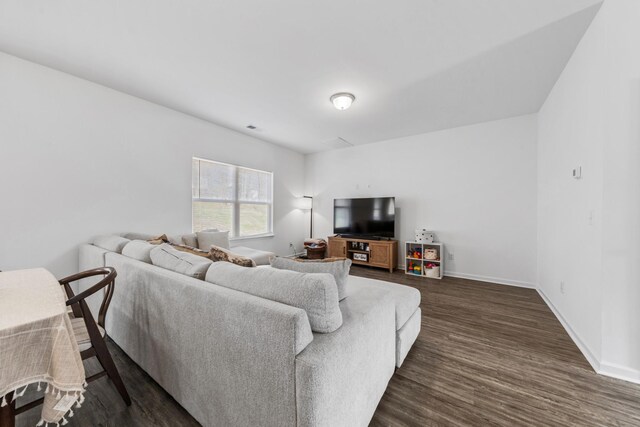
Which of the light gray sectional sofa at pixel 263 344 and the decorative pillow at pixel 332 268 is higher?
the decorative pillow at pixel 332 268

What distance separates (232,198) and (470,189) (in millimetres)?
4285

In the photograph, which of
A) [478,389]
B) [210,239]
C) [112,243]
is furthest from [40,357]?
[210,239]

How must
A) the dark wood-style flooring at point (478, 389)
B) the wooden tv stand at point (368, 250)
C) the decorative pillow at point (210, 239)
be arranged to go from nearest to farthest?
the dark wood-style flooring at point (478, 389) < the decorative pillow at point (210, 239) < the wooden tv stand at point (368, 250)

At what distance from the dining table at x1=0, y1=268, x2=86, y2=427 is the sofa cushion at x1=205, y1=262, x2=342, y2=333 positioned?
621 millimetres

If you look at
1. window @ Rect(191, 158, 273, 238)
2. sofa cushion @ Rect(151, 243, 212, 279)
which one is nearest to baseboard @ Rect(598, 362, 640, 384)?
sofa cushion @ Rect(151, 243, 212, 279)

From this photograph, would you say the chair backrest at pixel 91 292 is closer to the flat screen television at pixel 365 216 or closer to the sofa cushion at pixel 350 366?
the sofa cushion at pixel 350 366

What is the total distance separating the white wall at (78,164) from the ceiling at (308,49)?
0.24 metres

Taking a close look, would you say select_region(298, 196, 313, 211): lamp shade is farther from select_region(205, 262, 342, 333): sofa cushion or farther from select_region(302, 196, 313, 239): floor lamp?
select_region(205, 262, 342, 333): sofa cushion

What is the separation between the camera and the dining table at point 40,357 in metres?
0.86

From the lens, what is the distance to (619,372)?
5.65 feet

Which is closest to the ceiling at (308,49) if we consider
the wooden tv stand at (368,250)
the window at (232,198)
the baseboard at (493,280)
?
the window at (232,198)

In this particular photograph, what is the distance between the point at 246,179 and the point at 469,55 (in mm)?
3924

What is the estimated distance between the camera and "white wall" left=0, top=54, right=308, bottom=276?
2422mm

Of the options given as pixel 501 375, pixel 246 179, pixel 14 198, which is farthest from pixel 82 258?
pixel 501 375
